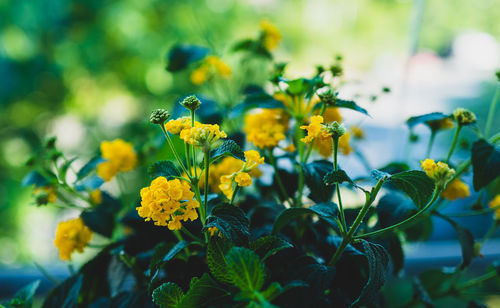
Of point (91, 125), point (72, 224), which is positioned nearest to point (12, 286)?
point (72, 224)

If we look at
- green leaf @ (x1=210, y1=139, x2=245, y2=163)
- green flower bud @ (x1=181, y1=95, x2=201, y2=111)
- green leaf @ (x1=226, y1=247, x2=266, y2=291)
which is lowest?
green leaf @ (x1=226, y1=247, x2=266, y2=291)

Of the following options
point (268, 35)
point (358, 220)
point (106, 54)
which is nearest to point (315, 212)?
point (358, 220)

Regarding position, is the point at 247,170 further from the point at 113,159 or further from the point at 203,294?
the point at 113,159

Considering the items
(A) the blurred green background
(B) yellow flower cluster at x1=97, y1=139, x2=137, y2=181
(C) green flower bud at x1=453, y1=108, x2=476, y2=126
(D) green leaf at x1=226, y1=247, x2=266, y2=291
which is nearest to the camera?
(D) green leaf at x1=226, y1=247, x2=266, y2=291

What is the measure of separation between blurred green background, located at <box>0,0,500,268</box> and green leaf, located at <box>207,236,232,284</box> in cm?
93

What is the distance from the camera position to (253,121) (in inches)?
18.6

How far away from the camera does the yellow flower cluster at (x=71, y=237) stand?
1.53 feet

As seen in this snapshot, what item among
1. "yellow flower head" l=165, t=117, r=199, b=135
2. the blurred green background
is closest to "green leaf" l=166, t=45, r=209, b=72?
"yellow flower head" l=165, t=117, r=199, b=135

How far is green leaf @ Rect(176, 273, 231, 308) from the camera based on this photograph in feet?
1.08

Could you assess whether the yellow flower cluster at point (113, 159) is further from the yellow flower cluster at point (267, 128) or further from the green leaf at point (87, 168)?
the yellow flower cluster at point (267, 128)

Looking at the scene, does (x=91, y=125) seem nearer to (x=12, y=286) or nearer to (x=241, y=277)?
(x=12, y=286)

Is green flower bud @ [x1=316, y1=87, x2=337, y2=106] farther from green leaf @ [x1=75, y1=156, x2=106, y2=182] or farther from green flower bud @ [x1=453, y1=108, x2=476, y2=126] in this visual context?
green leaf @ [x1=75, y1=156, x2=106, y2=182]

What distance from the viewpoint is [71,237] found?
47cm

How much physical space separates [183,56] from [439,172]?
43cm
